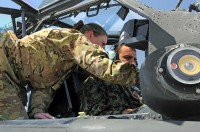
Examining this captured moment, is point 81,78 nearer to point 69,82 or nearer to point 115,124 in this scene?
point 69,82

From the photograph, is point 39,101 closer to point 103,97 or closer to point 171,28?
point 103,97

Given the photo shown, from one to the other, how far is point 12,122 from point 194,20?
1056mm

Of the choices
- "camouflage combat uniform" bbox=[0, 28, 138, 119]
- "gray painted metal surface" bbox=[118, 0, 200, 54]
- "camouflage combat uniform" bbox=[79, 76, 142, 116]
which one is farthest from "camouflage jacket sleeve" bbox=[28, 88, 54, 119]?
"gray painted metal surface" bbox=[118, 0, 200, 54]

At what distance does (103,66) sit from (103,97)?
682mm

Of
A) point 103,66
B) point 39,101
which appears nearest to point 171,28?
point 103,66

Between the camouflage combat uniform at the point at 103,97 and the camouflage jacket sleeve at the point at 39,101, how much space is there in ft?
0.82

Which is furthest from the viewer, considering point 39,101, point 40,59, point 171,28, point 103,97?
point 103,97

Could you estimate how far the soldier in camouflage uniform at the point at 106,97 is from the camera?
10.6ft

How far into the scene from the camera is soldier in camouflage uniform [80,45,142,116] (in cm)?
324

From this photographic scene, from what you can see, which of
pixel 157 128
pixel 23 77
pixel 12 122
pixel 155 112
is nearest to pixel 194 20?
pixel 155 112

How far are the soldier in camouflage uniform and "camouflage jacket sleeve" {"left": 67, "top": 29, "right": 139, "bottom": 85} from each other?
17.5 inches

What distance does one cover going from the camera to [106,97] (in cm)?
336

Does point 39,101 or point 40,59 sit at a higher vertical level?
point 40,59

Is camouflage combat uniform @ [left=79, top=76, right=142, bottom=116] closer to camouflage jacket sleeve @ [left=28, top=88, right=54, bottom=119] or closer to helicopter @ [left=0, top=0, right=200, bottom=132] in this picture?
camouflage jacket sleeve @ [left=28, top=88, right=54, bottom=119]
